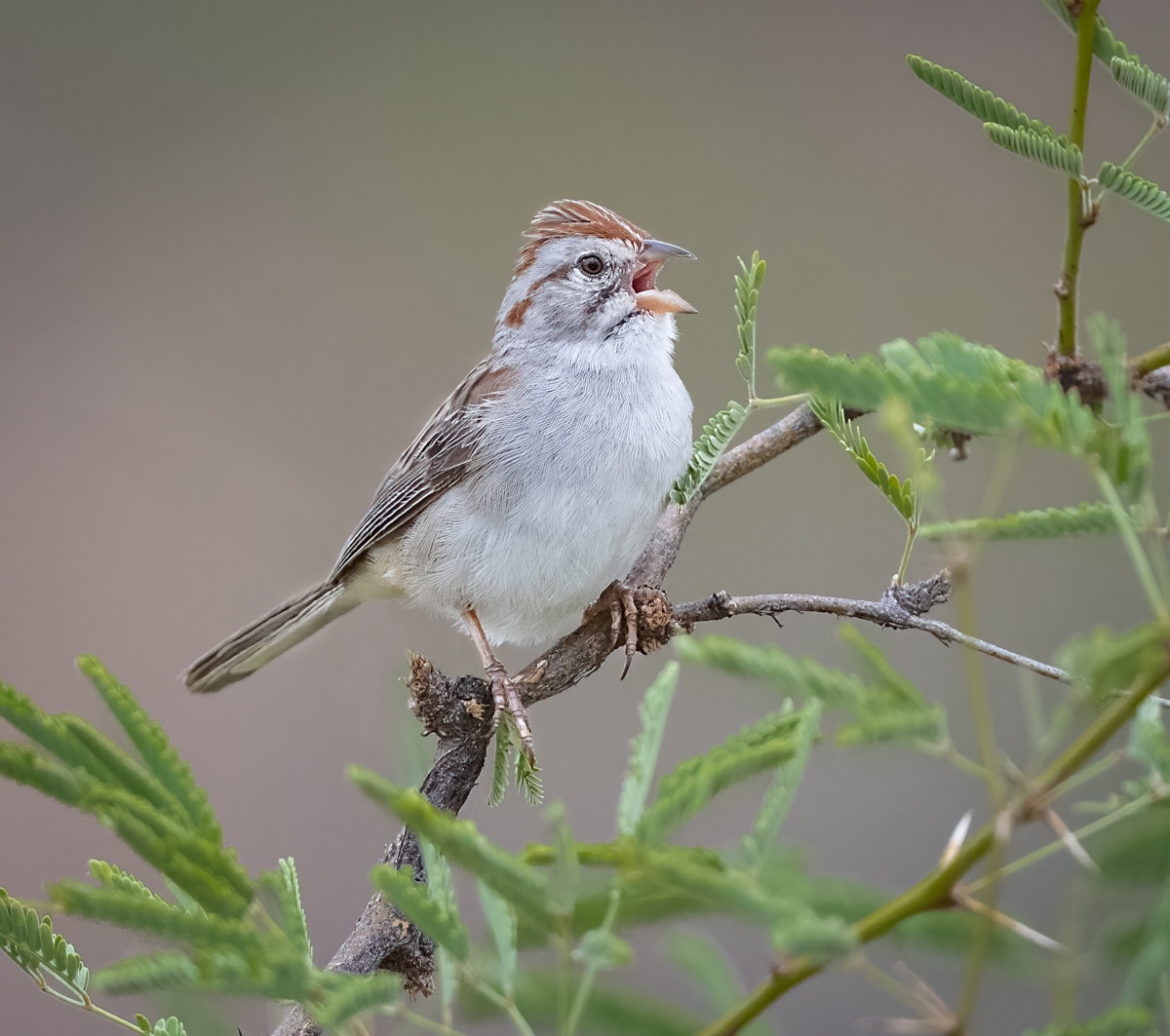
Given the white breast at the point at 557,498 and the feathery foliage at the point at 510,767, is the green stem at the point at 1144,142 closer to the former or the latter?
the feathery foliage at the point at 510,767

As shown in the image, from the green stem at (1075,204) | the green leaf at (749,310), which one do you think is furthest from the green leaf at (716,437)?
the green stem at (1075,204)

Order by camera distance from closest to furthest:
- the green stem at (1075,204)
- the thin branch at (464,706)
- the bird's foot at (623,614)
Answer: the green stem at (1075,204)
the thin branch at (464,706)
the bird's foot at (623,614)

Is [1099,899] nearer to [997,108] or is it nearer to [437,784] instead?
[997,108]

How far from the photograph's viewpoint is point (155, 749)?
0.74 m

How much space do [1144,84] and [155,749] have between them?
1.08 metres

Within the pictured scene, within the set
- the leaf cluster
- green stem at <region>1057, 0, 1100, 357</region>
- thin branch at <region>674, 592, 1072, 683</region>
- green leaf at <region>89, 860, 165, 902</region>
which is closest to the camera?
the leaf cluster

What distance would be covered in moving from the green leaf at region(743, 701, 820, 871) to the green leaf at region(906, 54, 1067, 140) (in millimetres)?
721

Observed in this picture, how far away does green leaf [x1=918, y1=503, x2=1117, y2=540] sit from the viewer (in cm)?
71

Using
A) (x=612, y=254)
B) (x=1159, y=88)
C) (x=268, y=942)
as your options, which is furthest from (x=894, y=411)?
(x=612, y=254)

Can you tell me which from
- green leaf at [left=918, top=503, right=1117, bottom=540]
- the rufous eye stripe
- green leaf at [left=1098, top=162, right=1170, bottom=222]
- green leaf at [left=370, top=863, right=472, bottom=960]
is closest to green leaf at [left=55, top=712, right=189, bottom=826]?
green leaf at [left=370, top=863, right=472, bottom=960]

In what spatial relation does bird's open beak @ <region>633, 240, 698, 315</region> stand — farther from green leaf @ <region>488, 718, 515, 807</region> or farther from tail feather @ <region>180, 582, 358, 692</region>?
green leaf @ <region>488, 718, 515, 807</region>

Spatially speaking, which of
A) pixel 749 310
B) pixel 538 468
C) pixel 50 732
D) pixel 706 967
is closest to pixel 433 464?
pixel 538 468

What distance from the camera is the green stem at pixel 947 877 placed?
1.85 ft

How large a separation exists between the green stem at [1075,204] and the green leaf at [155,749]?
92 cm
